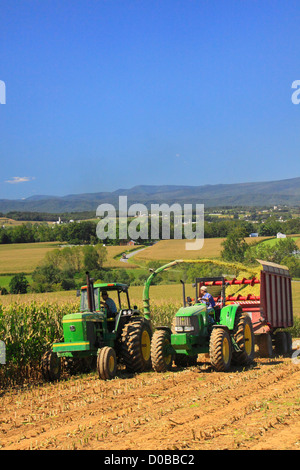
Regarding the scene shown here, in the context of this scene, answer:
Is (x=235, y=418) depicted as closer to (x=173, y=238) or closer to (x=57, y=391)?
(x=57, y=391)

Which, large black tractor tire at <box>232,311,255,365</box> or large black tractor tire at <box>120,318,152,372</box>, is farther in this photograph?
large black tractor tire at <box>232,311,255,365</box>

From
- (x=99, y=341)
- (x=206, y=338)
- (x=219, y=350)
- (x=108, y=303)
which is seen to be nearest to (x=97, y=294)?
(x=108, y=303)

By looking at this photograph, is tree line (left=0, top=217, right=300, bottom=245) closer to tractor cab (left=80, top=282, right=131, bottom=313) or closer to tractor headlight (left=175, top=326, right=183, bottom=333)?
tractor cab (left=80, top=282, right=131, bottom=313)

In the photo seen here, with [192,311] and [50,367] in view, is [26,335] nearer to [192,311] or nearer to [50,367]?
[50,367]

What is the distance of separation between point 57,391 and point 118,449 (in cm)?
522

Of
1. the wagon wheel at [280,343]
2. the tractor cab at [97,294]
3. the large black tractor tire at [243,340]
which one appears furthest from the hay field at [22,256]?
the large black tractor tire at [243,340]

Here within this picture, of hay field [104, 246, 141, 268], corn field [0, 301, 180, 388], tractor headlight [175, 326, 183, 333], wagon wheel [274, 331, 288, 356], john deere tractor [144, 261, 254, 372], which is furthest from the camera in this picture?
hay field [104, 246, 141, 268]

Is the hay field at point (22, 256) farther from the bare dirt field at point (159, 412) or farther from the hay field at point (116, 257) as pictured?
the bare dirt field at point (159, 412)

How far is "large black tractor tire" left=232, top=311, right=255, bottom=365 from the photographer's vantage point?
14141mm

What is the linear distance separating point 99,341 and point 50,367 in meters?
1.28

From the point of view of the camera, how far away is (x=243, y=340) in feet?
46.4

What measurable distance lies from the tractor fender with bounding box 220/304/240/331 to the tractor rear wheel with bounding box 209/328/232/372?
1.96 ft

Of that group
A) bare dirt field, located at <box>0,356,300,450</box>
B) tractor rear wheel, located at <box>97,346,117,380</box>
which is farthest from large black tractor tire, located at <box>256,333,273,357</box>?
tractor rear wheel, located at <box>97,346,117,380</box>

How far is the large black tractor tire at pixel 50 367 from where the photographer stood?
13.0 meters
